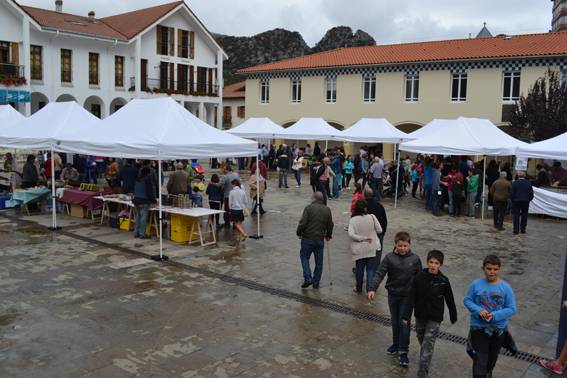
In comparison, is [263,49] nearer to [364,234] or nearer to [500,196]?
[500,196]

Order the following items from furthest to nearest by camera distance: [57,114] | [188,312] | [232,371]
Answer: [57,114] < [188,312] < [232,371]

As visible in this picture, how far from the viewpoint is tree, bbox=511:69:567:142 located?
2395cm

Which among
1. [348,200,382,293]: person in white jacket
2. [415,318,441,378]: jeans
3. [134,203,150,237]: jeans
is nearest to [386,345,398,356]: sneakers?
[415,318,441,378]: jeans

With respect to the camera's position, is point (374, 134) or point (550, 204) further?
point (374, 134)

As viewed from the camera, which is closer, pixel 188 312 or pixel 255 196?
pixel 188 312

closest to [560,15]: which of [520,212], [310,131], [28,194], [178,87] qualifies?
[178,87]

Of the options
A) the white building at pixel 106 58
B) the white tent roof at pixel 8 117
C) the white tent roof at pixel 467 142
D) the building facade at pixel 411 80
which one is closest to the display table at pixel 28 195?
the white tent roof at pixel 8 117

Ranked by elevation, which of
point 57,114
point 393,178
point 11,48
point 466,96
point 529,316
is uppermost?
point 11,48

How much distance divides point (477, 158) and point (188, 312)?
84.8 feet

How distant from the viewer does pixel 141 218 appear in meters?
11.2

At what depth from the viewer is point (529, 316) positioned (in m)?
7.23

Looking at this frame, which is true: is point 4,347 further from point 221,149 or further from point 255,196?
point 255,196

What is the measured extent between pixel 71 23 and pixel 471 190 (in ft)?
89.0

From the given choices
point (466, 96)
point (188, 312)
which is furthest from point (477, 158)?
point (188, 312)
